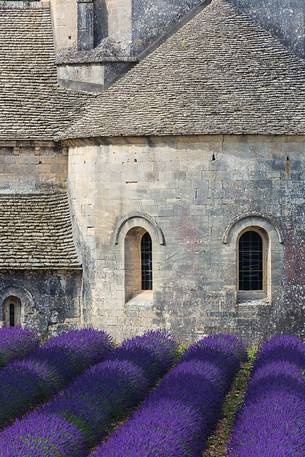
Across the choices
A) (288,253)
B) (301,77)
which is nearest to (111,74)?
(301,77)

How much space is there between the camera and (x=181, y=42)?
24.1m

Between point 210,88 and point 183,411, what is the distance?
10308 mm

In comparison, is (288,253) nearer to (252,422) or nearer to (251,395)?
(251,395)

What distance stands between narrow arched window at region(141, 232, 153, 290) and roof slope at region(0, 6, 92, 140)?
135 inches

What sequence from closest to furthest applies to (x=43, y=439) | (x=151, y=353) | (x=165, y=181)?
(x=43, y=439), (x=151, y=353), (x=165, y=181)

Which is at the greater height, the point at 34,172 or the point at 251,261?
the point at 34,172

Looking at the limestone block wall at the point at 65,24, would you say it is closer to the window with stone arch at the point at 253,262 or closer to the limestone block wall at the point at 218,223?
the limestone block wall at the point at 218,223

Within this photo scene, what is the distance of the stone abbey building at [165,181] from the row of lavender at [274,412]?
3818 millimetres

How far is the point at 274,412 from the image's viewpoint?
44.1ft

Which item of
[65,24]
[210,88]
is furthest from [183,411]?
[65,24]

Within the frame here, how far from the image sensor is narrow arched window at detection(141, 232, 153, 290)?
22.8 m

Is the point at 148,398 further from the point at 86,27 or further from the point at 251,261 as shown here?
the point at 86,27

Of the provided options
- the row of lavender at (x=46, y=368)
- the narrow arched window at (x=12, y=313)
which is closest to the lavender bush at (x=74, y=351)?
the row of lavender at (x=46, y=368)

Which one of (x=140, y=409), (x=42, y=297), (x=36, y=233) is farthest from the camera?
(x=36, y=233)
